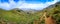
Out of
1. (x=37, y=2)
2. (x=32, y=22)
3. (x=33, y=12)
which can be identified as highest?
(x=37, y=2)

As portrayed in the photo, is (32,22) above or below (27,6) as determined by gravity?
below

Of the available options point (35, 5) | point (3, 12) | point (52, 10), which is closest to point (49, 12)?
point (52, 10)

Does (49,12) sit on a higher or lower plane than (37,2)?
lower

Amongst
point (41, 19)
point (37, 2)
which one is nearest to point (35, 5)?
point (37, 2)

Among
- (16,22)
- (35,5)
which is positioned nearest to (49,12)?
(35,5)

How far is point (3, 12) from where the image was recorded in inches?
51.3

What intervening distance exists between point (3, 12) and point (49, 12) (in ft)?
1.69

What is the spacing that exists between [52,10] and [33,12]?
213 millimetres

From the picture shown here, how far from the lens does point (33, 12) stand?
1303 millimetres

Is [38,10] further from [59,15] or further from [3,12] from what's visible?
[3,12]

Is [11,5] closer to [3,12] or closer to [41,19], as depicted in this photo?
[3,12]

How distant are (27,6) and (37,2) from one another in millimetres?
122

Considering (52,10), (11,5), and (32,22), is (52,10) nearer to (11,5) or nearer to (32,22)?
(32,22)

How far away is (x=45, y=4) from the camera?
1.30m
